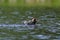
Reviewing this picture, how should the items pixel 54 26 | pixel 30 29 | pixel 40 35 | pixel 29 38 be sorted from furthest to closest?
1. pixel 54 26
2. pixel 30 29
3. pixel 40 35
4. pixel 29 38

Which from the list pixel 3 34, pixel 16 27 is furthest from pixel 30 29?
pixel 3 34

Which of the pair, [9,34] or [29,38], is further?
[9,34]

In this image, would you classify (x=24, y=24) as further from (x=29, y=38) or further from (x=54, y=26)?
(x=29, y=38)

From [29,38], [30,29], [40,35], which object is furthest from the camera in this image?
[30,29]

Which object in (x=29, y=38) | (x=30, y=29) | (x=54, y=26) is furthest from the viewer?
(x=54, y=26)

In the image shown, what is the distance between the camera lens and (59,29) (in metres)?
21.9

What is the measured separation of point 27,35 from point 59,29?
11.5 feet

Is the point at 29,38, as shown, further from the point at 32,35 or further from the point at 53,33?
the point at 53,33

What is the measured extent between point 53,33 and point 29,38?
254 centimetres

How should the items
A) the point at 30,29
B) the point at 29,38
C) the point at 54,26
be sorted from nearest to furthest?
1. the point at 29,38
2. the point at 30,29
3. the point at 54,26

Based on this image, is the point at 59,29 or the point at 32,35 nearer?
the point at 32,35

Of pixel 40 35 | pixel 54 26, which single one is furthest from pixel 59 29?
pixel 40 35

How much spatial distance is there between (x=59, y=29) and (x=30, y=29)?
227 centimetres

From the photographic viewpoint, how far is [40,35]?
19641 mm
